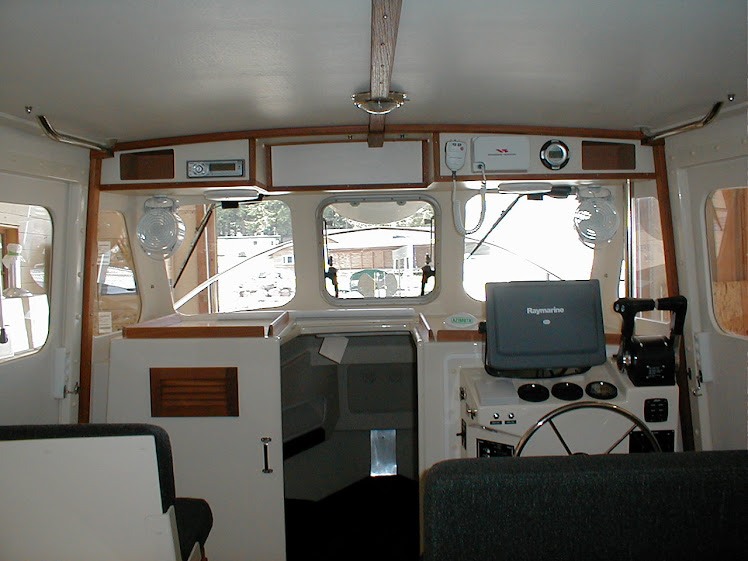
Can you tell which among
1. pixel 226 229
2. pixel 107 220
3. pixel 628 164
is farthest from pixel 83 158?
pixel 628 164

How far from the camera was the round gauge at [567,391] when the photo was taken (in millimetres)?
2041

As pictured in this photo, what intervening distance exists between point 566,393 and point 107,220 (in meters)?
2.75

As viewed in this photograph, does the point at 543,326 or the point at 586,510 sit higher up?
the point at 543,326

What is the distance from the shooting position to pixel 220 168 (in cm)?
280

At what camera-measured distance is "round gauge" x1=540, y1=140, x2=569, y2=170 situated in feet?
9.18

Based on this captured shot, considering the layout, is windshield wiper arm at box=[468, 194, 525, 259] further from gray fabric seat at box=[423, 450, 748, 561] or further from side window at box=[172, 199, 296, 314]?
gray fabric seat at box=[423, 450, 748, 561]

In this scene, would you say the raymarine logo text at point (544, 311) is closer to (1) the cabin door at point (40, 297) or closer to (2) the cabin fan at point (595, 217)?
(2) the cabin fan at point (595, 217)

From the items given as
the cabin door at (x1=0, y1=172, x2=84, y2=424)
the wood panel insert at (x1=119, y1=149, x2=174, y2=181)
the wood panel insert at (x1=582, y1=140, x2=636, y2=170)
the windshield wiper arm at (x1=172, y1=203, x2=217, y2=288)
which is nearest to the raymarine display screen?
the wood panel insert at (x1=582, y1=140, x2=636, y2=170)

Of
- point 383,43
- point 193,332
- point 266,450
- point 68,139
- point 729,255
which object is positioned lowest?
point 266,450

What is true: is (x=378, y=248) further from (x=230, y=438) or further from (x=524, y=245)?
(x=230, y=438)

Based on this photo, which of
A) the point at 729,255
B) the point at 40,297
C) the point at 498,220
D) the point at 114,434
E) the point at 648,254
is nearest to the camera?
the point at 114,434

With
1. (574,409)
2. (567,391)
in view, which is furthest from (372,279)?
(574,409)

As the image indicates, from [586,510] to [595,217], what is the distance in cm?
230

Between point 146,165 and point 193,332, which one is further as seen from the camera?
point 146,165
